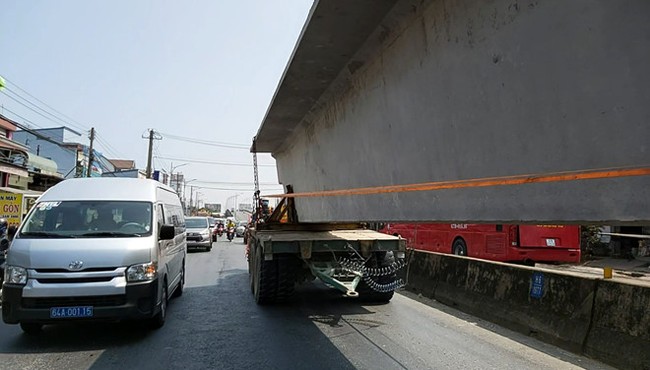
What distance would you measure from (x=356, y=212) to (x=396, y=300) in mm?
4627

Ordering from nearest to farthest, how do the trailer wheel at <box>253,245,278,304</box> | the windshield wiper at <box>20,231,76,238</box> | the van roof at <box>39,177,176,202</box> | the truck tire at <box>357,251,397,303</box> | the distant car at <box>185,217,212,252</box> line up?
the windshield wiper at <box>20,231,76,238</box> < the van roof at <box>39,177,176,202</box> < the trailer wheel at <box>253,245,278,304</box> < the truck tire at <box>357,251,397,303</box> < the distant car at <box>185,217,212,252</box>

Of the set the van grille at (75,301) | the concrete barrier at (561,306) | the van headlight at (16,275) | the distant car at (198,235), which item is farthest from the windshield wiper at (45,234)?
the distant car at (198,235)

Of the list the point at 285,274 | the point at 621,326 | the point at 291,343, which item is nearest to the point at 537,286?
the point at 621,326

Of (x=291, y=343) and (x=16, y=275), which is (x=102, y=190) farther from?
(x=291, y=343)

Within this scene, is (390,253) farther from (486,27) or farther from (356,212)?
(486,27)

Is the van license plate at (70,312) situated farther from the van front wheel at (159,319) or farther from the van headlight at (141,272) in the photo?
the van front wheel at (159,319)

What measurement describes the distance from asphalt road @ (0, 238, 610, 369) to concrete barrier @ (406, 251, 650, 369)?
0.88 feet

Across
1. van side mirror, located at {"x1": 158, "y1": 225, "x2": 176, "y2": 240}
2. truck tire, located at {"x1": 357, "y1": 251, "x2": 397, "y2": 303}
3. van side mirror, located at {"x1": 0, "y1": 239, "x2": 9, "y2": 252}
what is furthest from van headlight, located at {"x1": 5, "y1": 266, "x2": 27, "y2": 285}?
truck tire, located at {"x1": 357, "y1": 251, "x2": 397, "y2": 303}

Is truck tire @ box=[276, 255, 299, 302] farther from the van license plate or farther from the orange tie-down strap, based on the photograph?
the orange tie-down strap

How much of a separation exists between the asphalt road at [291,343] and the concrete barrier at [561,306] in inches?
10.6

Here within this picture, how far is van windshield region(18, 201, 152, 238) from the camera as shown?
6594 mm

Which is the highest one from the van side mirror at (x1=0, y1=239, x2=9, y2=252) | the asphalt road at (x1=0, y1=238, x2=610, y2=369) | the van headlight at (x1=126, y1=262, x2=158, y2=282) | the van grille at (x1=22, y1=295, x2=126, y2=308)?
the van side mirror at (x1=0, y1=239, x2=9, y2=252)

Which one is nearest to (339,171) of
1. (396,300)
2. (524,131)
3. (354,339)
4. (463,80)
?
(354,339)

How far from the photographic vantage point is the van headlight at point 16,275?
234 inches
